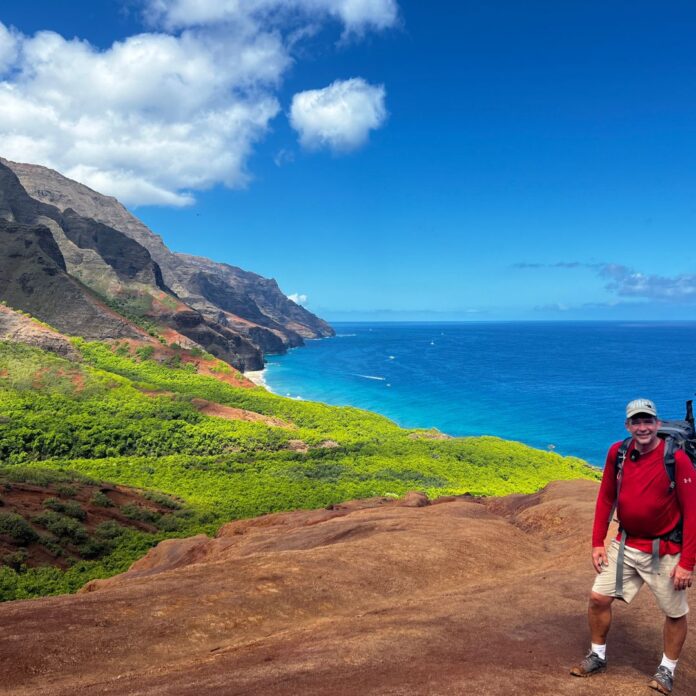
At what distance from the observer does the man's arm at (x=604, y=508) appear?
621 centimetres

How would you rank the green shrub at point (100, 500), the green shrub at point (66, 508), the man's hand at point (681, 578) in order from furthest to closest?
the green shrub at point (100, 500) → the green shrub at point (66, 508) → the man's hand at point (681, 578)

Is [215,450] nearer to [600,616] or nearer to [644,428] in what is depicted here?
[600,616]

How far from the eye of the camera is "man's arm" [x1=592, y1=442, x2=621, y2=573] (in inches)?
245

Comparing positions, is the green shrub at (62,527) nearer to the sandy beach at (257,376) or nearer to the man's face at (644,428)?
the man's face at (644,428)

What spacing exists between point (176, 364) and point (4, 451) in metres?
50.7

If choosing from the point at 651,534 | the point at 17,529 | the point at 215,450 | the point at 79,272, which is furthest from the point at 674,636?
the point at 79,272

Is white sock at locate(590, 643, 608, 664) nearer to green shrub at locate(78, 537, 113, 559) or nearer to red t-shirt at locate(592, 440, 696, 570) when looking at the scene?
red t-shirt at locate(592, 440, 696, 570)

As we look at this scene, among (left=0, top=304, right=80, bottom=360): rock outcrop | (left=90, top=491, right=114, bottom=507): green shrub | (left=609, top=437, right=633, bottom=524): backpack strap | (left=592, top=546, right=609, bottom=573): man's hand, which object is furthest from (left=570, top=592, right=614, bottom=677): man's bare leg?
(left=0, top=304, right=80, bottom=360): rock outcrop

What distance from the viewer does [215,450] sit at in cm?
5588

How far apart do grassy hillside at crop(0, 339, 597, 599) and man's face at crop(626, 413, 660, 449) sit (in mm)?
24913

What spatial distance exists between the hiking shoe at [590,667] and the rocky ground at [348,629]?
0.10 m

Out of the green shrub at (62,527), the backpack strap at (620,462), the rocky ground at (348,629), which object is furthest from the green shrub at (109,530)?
the backpack strap at (620,462)

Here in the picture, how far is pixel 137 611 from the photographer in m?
9.31

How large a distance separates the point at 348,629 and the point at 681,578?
5.19 metres
